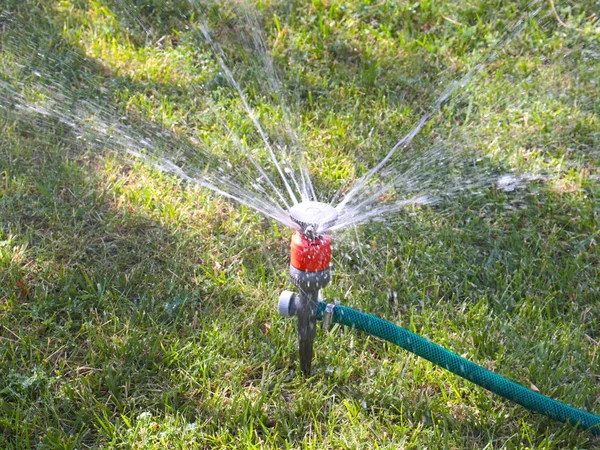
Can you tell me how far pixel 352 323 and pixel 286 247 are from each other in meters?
0.76

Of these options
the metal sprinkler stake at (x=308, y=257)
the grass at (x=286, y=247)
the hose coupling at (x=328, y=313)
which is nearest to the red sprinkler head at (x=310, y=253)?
the metal sprinkler stake at (x=308, y=257)

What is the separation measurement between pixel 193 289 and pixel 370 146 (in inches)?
44.6

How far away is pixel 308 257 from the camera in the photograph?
6.54 ft

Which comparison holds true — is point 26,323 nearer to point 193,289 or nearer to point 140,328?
point 140,328

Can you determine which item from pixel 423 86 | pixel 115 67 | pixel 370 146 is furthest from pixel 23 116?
pixel 423 86

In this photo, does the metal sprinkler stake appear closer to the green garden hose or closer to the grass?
the green garden hose

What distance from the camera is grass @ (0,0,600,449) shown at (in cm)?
223

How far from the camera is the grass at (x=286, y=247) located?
7.32 ft

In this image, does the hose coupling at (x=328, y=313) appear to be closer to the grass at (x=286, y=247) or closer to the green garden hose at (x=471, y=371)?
the green garden hose at (x=471, y=371)

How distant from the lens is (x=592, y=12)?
4.01 metres

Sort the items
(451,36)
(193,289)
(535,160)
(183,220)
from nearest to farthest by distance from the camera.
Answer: (193,289) < (183,220) < (535,160) < (451,36)

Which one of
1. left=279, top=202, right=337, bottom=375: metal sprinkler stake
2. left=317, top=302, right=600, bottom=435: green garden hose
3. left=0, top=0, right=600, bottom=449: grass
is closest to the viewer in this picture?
left=279, top=202, right=337, bottom=375: metal sprinkler stake

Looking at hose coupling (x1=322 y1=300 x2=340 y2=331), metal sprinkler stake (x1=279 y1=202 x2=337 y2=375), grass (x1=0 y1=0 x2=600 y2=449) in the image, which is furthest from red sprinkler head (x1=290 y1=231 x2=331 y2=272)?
grass (x1=0 y1=0 x2=600 y2=449)

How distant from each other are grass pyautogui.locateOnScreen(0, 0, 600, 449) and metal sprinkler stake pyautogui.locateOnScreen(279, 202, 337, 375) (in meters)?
0.32
